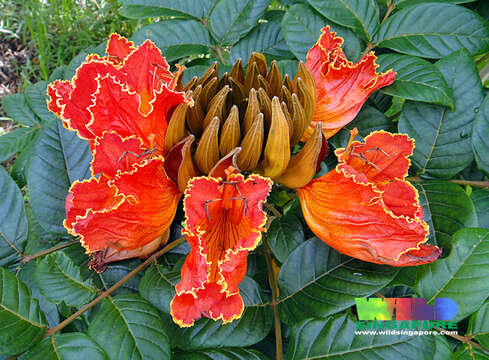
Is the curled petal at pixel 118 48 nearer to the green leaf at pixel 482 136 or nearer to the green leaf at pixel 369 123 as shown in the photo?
the green leaf at pixel 369 123

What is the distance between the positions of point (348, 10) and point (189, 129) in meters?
0.63

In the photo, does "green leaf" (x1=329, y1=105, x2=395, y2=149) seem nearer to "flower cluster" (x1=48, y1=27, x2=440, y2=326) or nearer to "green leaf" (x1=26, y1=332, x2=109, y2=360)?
"flower cluster" (x1=48, y1=27, x2=440, y2=326)

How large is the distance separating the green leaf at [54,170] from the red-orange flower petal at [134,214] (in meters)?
0.24

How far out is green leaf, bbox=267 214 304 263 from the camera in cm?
95

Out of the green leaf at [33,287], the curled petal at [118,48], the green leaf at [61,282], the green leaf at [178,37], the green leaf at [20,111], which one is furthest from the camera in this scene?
the green leaf at [20,111]

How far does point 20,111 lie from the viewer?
155 cm

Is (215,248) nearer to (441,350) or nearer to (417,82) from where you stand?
(441,350)

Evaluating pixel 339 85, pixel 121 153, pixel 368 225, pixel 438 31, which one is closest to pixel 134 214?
pixel 121 153

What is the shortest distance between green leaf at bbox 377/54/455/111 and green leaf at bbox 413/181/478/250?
0.21 m

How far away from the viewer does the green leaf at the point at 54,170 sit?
39.2 inches

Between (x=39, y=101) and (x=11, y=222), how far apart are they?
600 mm

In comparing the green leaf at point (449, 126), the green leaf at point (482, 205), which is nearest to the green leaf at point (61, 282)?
the green leaf at point (449, 126)

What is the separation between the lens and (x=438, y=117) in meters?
1.08

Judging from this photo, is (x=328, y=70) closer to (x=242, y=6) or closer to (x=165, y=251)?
(x=242, y=6)
